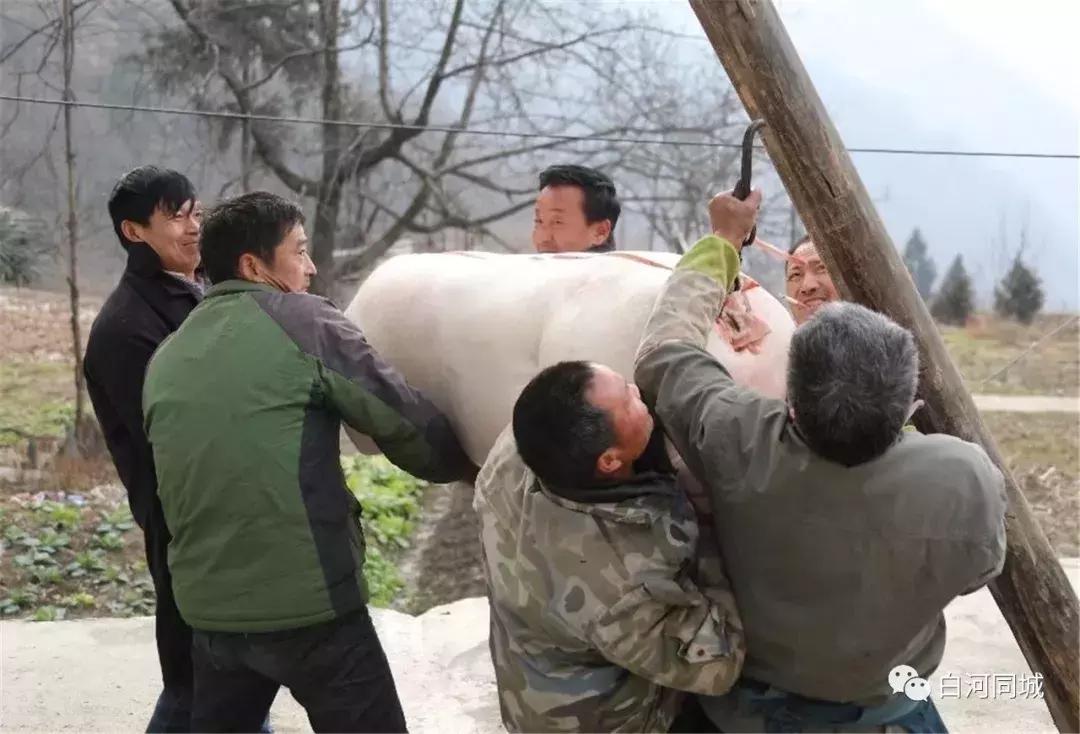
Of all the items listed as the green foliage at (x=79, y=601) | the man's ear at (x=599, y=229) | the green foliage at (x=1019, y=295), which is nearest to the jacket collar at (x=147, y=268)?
the man's ear at (x=599, y=229)

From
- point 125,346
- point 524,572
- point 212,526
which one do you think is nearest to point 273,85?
point 125,346

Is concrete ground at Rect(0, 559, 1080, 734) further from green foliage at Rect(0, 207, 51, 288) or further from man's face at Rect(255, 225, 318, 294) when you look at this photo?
green foliage at Rect(0, 207, 51, 288)

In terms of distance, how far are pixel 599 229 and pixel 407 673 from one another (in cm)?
228

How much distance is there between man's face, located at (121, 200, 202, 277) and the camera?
2.26 metres

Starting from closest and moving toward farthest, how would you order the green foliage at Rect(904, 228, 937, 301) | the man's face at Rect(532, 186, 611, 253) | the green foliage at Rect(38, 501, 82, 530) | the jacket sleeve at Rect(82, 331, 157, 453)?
the jacket sleeve at Rect(82, 331, 157, 453) → the man's face at Rect(532, 186, 611, 253) → the green foliage at Rect(38, 501, 82, 530) → the green foliage at Rect(904, 228, 937, 301)

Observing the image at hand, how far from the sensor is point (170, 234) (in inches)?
89.3

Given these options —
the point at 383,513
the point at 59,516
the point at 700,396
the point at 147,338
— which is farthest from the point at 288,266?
the point at 383,513

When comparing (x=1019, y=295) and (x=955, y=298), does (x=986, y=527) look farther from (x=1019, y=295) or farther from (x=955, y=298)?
(x=1019, y=295)

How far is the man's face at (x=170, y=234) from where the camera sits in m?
2.26

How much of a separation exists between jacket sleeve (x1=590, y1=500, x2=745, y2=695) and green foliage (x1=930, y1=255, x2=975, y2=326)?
6215 mm

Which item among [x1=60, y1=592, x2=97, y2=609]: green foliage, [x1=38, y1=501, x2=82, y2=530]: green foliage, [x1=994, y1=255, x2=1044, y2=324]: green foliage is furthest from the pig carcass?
[x1=994, y1=255, x2=1044, y2=324]: green foliage

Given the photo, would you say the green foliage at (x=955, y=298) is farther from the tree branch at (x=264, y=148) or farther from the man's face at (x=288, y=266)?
the man's face at (x=288, y=266)

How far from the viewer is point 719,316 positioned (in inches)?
67.1

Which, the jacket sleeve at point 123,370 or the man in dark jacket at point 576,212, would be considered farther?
the man in dark jacket at point 576,212
